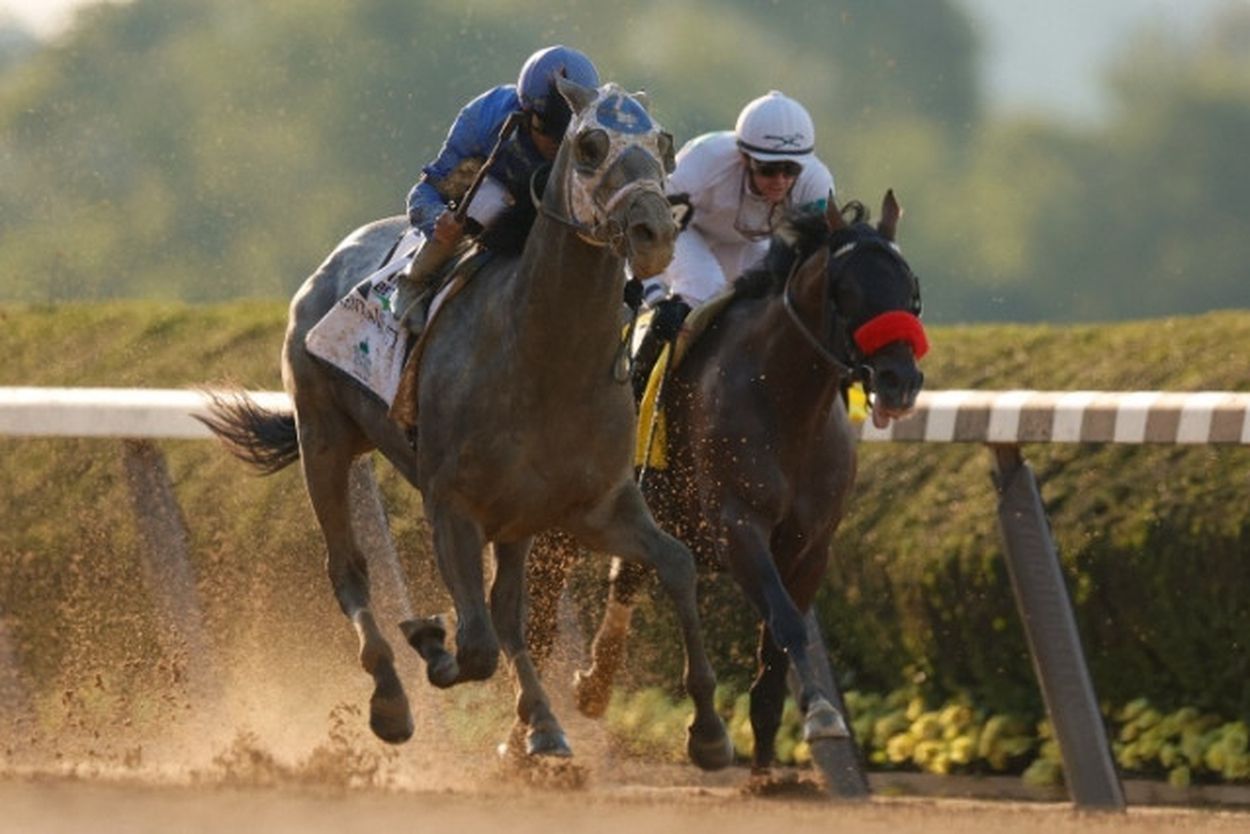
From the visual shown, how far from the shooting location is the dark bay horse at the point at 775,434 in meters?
7.40

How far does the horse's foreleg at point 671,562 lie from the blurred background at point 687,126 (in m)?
14.4

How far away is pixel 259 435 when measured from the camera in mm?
8227

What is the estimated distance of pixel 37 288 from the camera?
19344mm

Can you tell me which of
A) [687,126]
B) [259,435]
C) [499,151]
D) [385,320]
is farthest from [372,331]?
[687,126]

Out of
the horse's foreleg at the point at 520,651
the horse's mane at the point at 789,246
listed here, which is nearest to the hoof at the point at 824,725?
the horse's foreleg at the point at 520,651

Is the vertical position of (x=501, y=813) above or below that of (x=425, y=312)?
below

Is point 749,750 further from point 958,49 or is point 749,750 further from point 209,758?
point 958,49

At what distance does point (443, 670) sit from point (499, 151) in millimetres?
1215

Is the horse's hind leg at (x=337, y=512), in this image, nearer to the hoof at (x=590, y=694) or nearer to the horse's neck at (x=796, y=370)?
the hoof at (x=590, y=694)

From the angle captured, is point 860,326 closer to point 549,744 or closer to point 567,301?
point 567,301

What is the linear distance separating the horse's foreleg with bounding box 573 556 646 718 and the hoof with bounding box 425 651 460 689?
1193 mm

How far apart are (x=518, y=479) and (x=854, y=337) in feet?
3.80

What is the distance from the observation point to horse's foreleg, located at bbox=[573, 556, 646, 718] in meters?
7.97

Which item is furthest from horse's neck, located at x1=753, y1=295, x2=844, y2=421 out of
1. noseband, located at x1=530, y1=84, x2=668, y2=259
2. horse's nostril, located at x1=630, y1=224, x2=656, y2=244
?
horse's nostril, located at x1=630, y1=224, x2=656, y2=244
